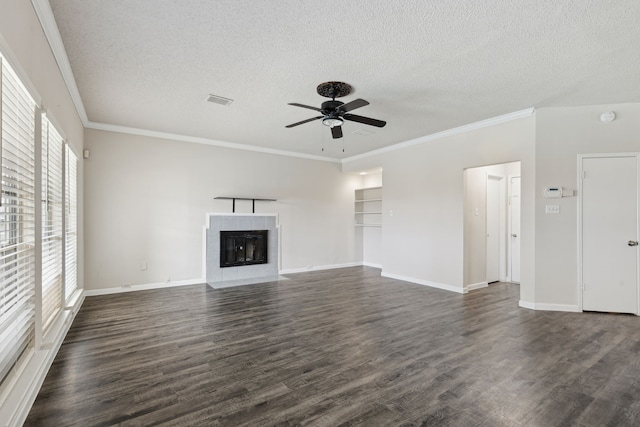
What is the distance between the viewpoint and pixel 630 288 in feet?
13.4

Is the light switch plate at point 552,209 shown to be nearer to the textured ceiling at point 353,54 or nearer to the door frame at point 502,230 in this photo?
the textured ceiling at point 353,54

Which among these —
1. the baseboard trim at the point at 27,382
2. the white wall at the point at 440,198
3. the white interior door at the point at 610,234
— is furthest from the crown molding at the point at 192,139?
the white interior door at the point at 610,234

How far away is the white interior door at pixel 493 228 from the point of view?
608 centimetres

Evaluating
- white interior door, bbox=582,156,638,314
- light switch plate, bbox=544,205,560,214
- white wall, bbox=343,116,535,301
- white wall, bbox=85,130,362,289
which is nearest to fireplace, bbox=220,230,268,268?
white wall, bbox=85,130,362,289

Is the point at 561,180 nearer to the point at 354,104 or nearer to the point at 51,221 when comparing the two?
the point at 354,104

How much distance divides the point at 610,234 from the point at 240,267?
5973mm

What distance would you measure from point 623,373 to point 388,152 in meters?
5.03

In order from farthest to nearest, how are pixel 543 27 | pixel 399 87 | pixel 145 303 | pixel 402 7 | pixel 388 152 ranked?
pixel 388 152
pixel 145 303
pixel 399 87
pixel 543 27
pixel 402 7

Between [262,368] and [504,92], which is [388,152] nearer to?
[504,92]

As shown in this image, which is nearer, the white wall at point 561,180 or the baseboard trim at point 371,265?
the white wall at point 561,180

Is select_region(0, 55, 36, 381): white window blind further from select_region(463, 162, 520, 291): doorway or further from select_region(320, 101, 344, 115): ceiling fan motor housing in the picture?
select_region(463, 162, 520, 291): doorway

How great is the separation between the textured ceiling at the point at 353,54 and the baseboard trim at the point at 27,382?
257cm

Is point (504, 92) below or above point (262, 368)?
above

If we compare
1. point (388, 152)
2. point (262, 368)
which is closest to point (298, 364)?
point (262, 368)
